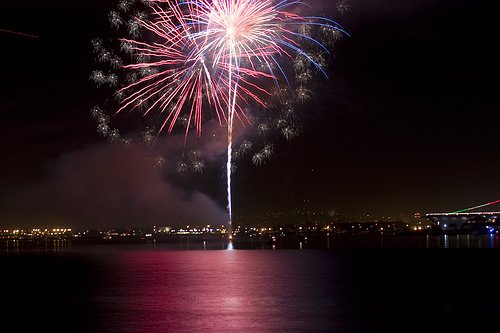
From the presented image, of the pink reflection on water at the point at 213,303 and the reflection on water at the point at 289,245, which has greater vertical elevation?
the pink reflection on water at the point at 213,303

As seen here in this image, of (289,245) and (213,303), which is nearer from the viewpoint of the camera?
(213,303)

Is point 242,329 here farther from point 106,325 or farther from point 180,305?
point 180,305

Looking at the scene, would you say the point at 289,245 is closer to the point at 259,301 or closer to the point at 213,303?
the point at 259,301

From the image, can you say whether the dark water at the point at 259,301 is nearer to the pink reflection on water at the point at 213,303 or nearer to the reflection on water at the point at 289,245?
the pink reflection on water at the point at 213,303

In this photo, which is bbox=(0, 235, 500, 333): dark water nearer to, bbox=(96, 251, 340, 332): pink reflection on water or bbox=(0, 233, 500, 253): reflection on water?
bbox=(96, 251, 340, 332): pink reflection on water

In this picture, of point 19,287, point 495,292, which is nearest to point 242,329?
point 495,292

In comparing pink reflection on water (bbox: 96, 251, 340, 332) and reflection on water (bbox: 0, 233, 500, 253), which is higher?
pink reflection on water (bbox: 96, 251, 340, 332)

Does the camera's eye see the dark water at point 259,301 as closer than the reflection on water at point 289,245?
Yes

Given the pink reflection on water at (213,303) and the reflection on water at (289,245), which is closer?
the pink reflection on water at (213,303)

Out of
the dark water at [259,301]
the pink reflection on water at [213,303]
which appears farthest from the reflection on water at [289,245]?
the pink reflection on water at [213,303]

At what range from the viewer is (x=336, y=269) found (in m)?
31.9

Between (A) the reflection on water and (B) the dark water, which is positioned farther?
(A) the reflection on water

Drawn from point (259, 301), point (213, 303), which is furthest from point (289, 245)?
point (213, 303)

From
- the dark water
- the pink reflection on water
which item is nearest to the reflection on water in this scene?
the dark water
